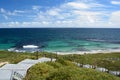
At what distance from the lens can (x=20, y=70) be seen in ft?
87.9

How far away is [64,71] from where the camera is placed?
1387 centimetres

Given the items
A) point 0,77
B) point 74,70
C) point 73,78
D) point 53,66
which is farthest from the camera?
point 53,66

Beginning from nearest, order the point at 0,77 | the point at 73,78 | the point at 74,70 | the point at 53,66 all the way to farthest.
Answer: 1. the point at 73,78
2. the point at 74,70
3. the point at 0,77
4. the point at 53,66

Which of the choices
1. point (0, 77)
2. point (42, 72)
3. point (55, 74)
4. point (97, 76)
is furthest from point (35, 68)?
point (97, 76)

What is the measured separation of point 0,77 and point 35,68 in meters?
3.36

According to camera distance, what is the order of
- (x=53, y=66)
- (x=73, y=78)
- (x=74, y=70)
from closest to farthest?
(x=73, y=78) < (x=74, y=70) < (x=53, y=66)

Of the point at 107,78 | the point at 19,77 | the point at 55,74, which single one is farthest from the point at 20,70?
the point at 107,78

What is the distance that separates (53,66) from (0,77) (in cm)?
563

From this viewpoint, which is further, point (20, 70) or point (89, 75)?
point (20, 70)

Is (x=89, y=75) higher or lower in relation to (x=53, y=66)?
higher

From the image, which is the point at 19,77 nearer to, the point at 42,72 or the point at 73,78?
the point at 42,72

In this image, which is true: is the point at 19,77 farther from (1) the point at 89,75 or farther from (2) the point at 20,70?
(1) the point at 89,75

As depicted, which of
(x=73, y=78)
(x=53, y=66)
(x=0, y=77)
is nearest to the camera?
(x=73, y=78)

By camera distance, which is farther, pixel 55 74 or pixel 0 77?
pixel 0 77
